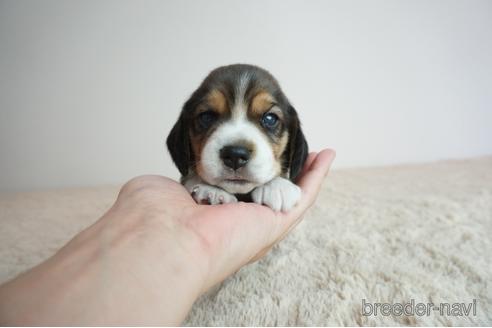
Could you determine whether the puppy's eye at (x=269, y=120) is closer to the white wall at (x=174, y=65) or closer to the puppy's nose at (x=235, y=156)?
the puppy's nose at (x=235, y=156)

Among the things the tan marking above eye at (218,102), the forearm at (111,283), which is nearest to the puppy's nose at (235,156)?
the tan marking above eye at (218,102)

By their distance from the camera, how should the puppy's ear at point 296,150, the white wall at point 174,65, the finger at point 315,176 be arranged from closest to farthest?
the finger at point 315,176 < the puppy's ear at point 296,150 < the white wall at point 174,65

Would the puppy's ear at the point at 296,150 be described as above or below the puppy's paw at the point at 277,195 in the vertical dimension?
above

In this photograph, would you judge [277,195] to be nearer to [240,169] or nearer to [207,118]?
[240,169]

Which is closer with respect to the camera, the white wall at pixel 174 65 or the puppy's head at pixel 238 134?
the puppy's head at pixel 238 134

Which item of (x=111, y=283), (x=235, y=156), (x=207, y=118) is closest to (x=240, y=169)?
(x=235, y=156)

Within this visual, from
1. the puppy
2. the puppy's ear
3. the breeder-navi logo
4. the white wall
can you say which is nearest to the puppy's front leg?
the puppy

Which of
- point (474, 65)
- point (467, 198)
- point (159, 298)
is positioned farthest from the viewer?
point (474, 65)

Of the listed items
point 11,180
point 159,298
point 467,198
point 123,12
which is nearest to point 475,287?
point 159,298

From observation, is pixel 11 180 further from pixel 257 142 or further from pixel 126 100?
pixel 257 142
